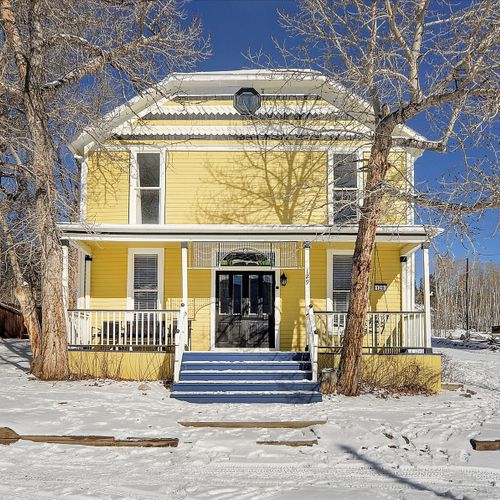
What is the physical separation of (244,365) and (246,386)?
91cm

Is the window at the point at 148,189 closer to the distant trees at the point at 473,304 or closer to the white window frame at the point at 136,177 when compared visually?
the white window frame at the point at 136,177

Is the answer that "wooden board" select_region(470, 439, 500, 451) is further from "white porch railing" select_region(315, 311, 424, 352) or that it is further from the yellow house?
the yellow house

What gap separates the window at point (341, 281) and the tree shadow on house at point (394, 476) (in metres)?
6.24

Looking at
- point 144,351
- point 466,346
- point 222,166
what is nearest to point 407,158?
point 222,166

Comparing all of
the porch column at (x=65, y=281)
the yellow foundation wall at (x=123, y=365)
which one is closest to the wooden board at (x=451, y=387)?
the yellow foundation wall at (x=123, y=365)

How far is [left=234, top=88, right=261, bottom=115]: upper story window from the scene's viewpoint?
44.5 feet

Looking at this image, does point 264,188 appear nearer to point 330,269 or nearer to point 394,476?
point 330,269

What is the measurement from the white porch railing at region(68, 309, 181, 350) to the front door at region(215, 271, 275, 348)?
1.20m

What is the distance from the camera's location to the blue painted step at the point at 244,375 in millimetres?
10703

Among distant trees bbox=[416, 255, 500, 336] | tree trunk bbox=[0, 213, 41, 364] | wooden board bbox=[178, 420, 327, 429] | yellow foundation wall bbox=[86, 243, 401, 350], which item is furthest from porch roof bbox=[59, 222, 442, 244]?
distant trees bbox=[416, 255, 500, 336]

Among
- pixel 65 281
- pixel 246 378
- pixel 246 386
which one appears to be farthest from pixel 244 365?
pixel 65 281

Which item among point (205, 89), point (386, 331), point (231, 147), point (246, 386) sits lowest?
point (246, 386)

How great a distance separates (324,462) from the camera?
6.56m

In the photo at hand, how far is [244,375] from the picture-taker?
35.5 feet
